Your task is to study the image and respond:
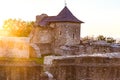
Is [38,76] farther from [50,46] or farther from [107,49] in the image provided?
[50,46]

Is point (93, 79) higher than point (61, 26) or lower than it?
lower

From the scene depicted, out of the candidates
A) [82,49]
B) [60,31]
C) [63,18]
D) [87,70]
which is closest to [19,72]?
[87,70]

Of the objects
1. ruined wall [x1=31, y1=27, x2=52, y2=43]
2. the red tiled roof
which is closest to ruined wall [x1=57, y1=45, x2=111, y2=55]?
ruined wall [x1=31, y1=27, x2=52, y2=43]

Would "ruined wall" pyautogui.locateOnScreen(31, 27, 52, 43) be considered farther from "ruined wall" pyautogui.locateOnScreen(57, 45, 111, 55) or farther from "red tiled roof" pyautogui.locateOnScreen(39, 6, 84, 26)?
"ruined wall" pyautogui.locateOnScreen(57, 45, 111, 55)

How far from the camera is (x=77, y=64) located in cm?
1941

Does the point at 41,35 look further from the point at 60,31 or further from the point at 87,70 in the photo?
the point at 87,70

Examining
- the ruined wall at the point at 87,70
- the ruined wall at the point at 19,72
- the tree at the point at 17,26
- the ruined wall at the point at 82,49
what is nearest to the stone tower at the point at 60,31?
the ruined wall at the point at 82,49

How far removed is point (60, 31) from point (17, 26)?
31.1 m

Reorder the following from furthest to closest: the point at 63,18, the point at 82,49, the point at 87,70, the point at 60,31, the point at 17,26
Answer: the point at 17,26, the point at 63,18, the point at 60,31, the point at 82,49, the point at 87,70

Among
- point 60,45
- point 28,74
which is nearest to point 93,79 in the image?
point 28,74

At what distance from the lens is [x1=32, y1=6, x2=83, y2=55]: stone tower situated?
39.4m

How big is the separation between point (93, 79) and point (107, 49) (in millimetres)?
13877

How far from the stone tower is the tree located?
76.5 ft

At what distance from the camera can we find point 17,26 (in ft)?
229
